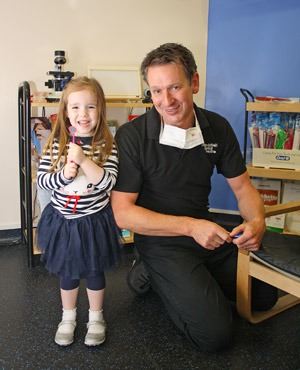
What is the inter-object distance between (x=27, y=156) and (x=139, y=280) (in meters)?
0.82

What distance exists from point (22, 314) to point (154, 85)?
3.71ft

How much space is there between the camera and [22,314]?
1632 mm

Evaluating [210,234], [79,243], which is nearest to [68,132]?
[79,243]

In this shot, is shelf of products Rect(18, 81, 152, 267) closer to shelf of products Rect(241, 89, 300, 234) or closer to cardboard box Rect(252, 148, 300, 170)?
shelf of products Rect(241, 89, 300, 234)

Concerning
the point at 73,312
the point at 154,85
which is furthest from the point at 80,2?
the point at 73,312

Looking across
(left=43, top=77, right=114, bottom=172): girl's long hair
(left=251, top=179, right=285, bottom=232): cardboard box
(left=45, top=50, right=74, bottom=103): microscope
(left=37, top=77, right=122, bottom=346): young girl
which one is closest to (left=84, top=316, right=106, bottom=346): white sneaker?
(left=37, top=77, right=122, bottom=346): young girl

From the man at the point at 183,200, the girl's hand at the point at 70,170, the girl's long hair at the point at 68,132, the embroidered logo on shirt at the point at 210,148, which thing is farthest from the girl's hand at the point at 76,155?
the embroidered logo on shirt at the point at 210,148

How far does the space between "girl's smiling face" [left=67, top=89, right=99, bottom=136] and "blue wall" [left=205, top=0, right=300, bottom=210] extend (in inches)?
51.1

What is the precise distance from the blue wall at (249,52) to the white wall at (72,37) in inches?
4.0

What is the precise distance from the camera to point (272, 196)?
242 cm

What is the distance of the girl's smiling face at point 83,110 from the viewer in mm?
1333

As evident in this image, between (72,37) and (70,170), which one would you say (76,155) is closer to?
(70,170)

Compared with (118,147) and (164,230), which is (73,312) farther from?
(118,147)

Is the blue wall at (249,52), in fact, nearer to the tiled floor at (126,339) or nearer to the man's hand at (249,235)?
the man's hand at (249,235)
